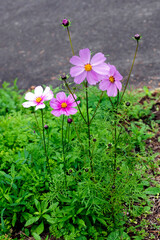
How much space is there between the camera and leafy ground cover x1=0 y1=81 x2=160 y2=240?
6.77 ft

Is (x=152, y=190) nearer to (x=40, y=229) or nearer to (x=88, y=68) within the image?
(x=40, y=229)

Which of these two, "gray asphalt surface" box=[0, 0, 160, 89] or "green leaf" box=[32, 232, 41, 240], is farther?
"gray asphalt surface" box=[0, 0, 160, 89]

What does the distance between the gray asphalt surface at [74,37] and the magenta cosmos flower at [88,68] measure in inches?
99.4

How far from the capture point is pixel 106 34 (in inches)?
201

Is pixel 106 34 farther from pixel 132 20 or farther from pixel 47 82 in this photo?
pixel 47 82

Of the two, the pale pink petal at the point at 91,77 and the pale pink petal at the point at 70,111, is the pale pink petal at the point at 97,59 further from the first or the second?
the pale pink petal at the point at 70,111

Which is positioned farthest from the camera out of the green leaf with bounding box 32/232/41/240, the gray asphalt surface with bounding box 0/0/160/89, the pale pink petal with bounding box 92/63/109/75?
the gray asphalt surface with bounding box 0/0/160/89

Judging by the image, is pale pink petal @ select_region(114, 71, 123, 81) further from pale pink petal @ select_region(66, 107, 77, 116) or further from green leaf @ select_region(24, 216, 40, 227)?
green leaf @ select_region(24, 216, 40, 227)

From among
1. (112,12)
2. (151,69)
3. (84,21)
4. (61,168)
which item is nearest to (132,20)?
(112,12)

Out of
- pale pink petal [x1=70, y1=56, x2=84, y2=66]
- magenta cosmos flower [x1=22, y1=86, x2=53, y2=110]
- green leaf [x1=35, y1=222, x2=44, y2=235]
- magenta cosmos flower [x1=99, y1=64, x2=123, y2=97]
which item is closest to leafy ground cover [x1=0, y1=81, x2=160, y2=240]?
green leaf [x1=35, y1=222, x2=44, y2=235]

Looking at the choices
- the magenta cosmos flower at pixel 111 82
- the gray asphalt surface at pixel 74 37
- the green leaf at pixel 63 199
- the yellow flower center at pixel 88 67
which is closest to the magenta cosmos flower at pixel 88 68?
the yellow flower center at pixel 88 67

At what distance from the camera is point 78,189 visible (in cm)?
210

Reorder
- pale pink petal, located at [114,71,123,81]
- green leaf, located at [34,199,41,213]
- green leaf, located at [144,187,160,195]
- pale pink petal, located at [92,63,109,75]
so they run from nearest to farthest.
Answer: pale pink petal, located at [92,63,109,75] < pale pink petal, located at [114,71,123,81] < green leaf, located at [34,199,41,213] < green leaf, located at [144,187,160,195]

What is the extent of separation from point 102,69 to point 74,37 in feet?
12.7
